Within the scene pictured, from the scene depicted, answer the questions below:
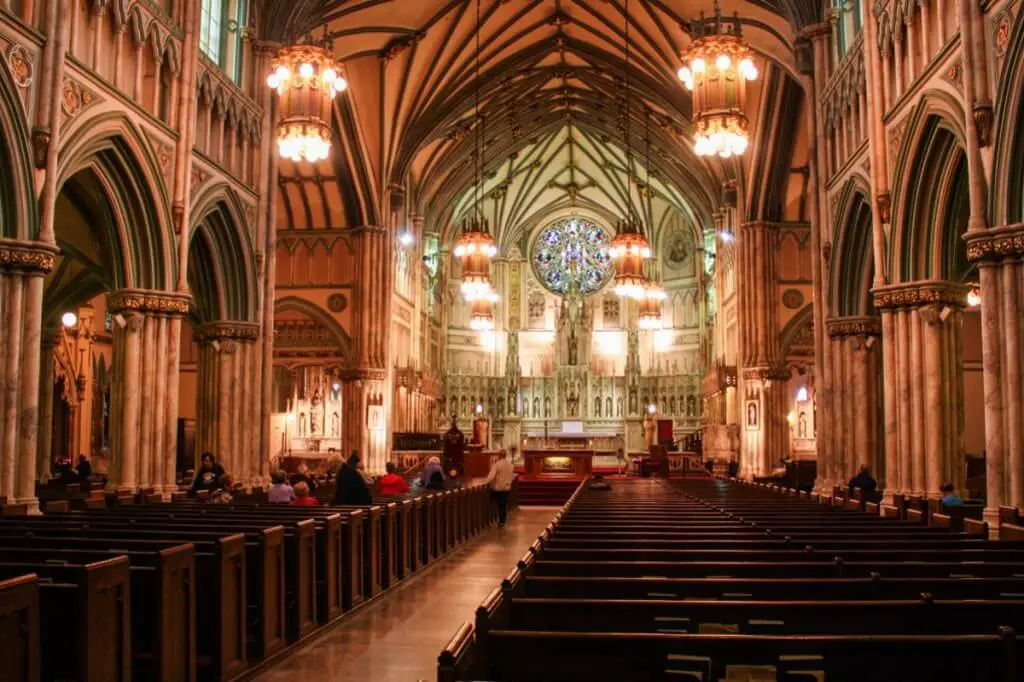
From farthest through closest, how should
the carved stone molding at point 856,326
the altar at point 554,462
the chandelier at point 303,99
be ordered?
the altar at point 554,462, the carved stone molding at point 856,326, the chandelier at point 303,99

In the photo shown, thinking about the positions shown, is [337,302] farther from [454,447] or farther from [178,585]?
[178,585]

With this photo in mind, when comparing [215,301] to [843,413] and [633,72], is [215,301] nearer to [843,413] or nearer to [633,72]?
[843,413]

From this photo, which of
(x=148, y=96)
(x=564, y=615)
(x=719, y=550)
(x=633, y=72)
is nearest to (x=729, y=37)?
(x=148, y=96)

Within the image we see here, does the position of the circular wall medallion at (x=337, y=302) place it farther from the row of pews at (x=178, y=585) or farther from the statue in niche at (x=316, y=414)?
the row of pews at (x=178, y=585)

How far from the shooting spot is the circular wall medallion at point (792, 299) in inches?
1266

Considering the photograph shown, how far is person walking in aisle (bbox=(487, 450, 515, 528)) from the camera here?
20750mm

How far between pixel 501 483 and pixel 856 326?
326 inches

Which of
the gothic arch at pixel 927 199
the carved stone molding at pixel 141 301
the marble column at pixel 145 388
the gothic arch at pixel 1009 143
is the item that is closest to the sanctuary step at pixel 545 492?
the marble column at pixel 145 388

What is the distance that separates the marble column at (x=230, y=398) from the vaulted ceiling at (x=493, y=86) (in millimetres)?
7633

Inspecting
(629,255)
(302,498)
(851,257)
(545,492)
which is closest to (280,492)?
(302,498)

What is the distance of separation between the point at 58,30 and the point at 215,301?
884 cm

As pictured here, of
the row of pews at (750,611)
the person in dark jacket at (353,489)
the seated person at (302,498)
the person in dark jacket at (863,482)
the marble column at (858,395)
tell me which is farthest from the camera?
the marble column at (858,395)

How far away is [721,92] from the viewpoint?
677 inches

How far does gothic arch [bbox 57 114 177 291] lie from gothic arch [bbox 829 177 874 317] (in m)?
13.7
